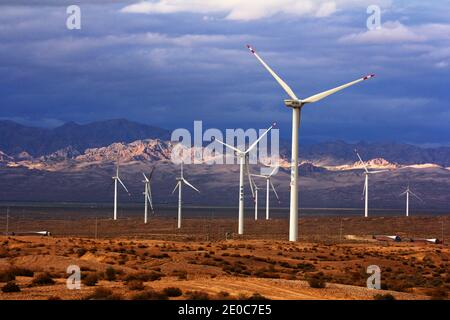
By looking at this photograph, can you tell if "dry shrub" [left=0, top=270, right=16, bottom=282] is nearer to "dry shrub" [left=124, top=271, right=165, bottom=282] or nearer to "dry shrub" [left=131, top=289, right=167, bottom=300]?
"dry shrub" [left=124, top=271, right=165, bottom=282]

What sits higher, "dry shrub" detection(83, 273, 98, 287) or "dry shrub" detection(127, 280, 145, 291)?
"dry shrub" detection(127, 280, 145, 291)

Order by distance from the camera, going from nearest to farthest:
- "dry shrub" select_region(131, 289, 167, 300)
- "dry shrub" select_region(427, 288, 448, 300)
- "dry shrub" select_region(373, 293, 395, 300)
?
"dry shrub" select_region(131, 289, 167, 300), "dry shrub" select_region(373, 293, 395, 300), "dry shrub" select_region(427, 288, 448, 300)

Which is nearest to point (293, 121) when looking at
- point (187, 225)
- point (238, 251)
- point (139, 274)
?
point (238, 251)

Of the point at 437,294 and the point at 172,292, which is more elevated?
the point at 172,292

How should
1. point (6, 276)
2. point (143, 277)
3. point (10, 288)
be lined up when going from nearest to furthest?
1. point (10, 288)
2. point (6, 276)
3. point (143, 277)

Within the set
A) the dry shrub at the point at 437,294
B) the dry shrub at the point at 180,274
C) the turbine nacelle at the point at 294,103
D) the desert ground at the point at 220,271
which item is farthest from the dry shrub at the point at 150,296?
the turbine nacelle at the point at 294,103

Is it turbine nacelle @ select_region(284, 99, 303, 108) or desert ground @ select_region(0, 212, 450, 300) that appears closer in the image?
desert ground @ select_region(0, 212, 450, 300)

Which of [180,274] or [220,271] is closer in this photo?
[180,274]

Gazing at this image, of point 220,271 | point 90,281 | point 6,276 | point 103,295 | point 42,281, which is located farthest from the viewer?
point 220,271

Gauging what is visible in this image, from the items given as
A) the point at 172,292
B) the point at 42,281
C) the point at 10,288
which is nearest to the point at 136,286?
the point at 172,292

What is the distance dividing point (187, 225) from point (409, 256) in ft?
268

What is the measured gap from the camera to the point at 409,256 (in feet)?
272

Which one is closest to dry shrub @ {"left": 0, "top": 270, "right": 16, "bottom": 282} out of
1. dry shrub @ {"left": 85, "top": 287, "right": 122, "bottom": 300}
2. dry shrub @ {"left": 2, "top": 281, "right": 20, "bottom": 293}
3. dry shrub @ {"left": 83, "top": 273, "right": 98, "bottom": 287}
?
dry shrub @ {"left": 83, "top": 273, "right": 98, "bottom": 287}

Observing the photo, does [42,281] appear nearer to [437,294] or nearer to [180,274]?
[180,274]
